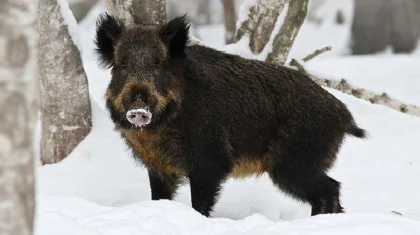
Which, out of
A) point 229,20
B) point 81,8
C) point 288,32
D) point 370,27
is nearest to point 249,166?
point 288,32

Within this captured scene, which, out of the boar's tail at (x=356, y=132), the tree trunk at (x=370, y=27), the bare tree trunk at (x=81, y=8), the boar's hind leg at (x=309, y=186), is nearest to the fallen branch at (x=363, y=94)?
the boar's tail at (x=356, y=132)

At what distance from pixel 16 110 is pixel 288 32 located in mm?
6210

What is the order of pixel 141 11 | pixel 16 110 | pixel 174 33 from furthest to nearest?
pixel 141 11 → pixel 174 33 → pixel 16 110

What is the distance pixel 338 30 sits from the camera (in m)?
27.9

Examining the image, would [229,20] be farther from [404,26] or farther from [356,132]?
[356,132]

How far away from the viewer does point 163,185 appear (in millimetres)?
6609

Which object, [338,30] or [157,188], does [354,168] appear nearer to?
[157,188]

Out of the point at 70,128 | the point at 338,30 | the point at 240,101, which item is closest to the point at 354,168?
the point at 240,101

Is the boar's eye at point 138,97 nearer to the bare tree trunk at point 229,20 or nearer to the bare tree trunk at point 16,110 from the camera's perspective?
the bare tree trunk at point 16,110

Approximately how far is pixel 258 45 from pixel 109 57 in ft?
8.40

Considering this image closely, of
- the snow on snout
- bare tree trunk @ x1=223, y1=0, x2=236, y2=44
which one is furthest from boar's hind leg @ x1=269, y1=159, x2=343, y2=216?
bare tree trunk @ x1=223, y1=0, x2=236, y2=44

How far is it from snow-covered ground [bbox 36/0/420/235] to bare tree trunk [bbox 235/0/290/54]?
74cm

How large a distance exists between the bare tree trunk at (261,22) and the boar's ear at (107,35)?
2516mm

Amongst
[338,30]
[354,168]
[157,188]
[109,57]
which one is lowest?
[338,30]
